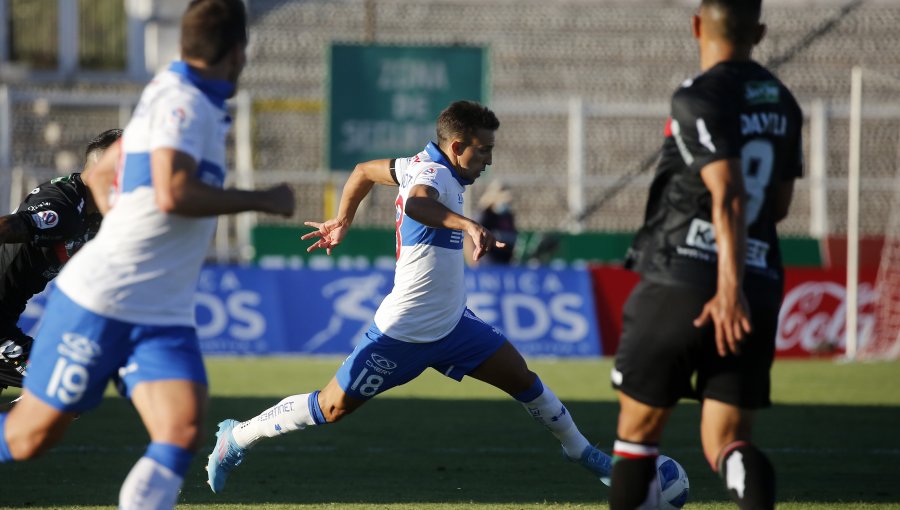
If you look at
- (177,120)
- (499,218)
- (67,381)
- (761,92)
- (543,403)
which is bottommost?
(499,218)

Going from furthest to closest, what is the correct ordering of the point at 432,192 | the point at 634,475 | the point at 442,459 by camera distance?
1. the point at 442,459
2. the point at 432,192
3. the point at 634,475

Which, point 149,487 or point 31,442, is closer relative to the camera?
point 149,487

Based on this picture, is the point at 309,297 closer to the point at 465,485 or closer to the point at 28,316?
the point at 28,316

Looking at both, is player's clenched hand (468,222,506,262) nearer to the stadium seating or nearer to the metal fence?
the metal fence

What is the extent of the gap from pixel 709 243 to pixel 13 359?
14.1 feet

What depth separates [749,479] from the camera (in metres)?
4.95

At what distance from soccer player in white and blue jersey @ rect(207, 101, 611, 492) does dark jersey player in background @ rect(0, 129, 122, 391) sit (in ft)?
4.19

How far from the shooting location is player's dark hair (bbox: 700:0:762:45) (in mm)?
5047

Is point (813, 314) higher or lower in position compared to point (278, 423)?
lower

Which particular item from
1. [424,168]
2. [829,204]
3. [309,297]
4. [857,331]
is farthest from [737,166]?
[829,204]

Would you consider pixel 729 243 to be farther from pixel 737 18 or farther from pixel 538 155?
pixel 538 155

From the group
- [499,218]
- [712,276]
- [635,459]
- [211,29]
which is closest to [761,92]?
[712,276]

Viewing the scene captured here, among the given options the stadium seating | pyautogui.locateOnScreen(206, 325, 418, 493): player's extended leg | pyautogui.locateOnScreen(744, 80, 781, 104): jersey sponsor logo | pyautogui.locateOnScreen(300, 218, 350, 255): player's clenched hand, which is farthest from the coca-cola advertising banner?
pyautogui.locateOnScreen(744, 80, 781, 104): jersey sponsor logo

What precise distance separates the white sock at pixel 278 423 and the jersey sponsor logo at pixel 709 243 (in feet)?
9.52
